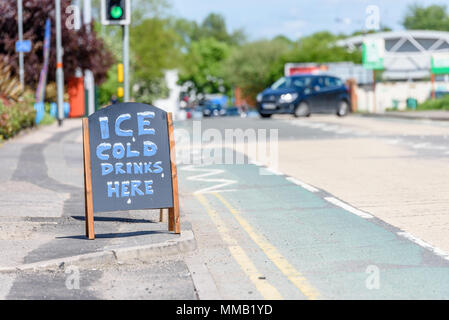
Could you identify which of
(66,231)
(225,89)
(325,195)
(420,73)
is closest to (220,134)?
(325,195)

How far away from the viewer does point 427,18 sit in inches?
6383

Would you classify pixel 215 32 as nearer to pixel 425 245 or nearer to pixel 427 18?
pixel 427 18

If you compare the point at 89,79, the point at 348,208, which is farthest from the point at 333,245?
the point at 89,79

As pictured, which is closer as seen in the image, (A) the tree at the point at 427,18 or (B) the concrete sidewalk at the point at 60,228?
(B) the concrete sidewalk at the point at 60,228

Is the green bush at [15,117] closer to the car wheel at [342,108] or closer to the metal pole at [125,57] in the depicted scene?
the metal pole at [125,57]

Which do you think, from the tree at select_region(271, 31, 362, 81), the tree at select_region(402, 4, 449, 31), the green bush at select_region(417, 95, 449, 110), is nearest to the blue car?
the green bush at select_region(417, 95, 449, 110)

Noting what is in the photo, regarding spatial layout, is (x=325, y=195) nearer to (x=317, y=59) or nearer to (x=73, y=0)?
(x=73, y=0)

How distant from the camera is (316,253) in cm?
784

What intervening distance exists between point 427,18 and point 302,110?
13280 centimetres

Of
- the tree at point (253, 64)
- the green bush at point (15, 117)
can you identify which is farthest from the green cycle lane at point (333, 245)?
the tree at point (253, 64)

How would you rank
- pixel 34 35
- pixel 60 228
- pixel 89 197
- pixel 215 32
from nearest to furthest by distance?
pixel 89 197 < pixel 60 228 < pixel 34 35 < pixel 215 32

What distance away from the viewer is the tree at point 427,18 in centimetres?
15912

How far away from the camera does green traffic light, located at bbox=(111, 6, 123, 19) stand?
16.9m

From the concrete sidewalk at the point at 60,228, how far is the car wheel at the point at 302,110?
21211 millimetres
